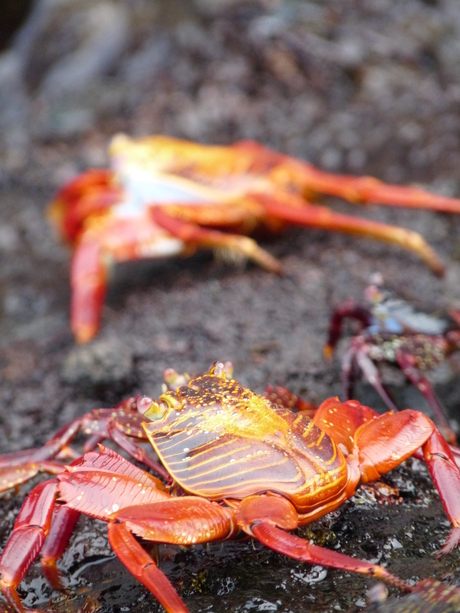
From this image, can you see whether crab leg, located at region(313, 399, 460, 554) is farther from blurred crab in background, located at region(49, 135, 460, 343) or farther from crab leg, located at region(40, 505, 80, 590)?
blurred crab in background, located at region(49, 135, 460, 343)

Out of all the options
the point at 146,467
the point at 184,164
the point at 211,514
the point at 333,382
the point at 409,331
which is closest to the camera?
the point at 211,514

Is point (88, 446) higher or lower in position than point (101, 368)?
higher

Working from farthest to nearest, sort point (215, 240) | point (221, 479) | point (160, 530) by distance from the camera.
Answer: point (215, 240) → point (221, 479) → point (160, 530)

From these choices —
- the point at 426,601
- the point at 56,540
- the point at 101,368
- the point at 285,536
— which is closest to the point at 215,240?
the point at 101,368

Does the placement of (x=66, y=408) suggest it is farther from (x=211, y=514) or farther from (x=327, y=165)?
(x=327, y=165)

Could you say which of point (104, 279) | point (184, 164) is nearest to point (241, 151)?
point (184, 164)

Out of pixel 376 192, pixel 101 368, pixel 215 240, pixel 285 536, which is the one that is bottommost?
pixel 376 192

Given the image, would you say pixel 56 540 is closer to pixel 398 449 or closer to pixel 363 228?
pixel 398 449
